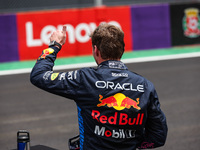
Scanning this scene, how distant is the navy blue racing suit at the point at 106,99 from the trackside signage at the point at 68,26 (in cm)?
1047

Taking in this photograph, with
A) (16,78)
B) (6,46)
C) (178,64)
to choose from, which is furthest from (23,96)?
(178,64)

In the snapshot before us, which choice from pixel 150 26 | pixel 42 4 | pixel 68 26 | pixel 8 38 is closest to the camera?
pixel 8 38

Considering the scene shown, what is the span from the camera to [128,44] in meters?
14.6

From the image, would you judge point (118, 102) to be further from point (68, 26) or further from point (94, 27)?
point (94, 27)

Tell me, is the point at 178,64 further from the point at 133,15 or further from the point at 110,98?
the point at 110,98

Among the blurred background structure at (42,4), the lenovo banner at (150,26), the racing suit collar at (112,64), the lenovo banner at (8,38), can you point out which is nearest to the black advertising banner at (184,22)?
the lenovo banner at (150,26)

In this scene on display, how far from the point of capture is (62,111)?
26.7 feet

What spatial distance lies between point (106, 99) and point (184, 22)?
12.7 m

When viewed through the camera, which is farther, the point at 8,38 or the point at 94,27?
the point at 94,27

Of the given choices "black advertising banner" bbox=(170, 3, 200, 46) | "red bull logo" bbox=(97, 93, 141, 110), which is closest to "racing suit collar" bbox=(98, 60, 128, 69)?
"red bull logo" bbox=(97, 93, 141, 110)

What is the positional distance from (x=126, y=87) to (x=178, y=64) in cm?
1022

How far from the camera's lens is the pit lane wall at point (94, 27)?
13273mm

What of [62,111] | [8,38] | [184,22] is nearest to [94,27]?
[8,38]

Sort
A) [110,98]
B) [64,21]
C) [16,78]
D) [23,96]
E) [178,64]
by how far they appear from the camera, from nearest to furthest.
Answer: [110,98], [23,96], [16,78], [178,64], [64,21]
